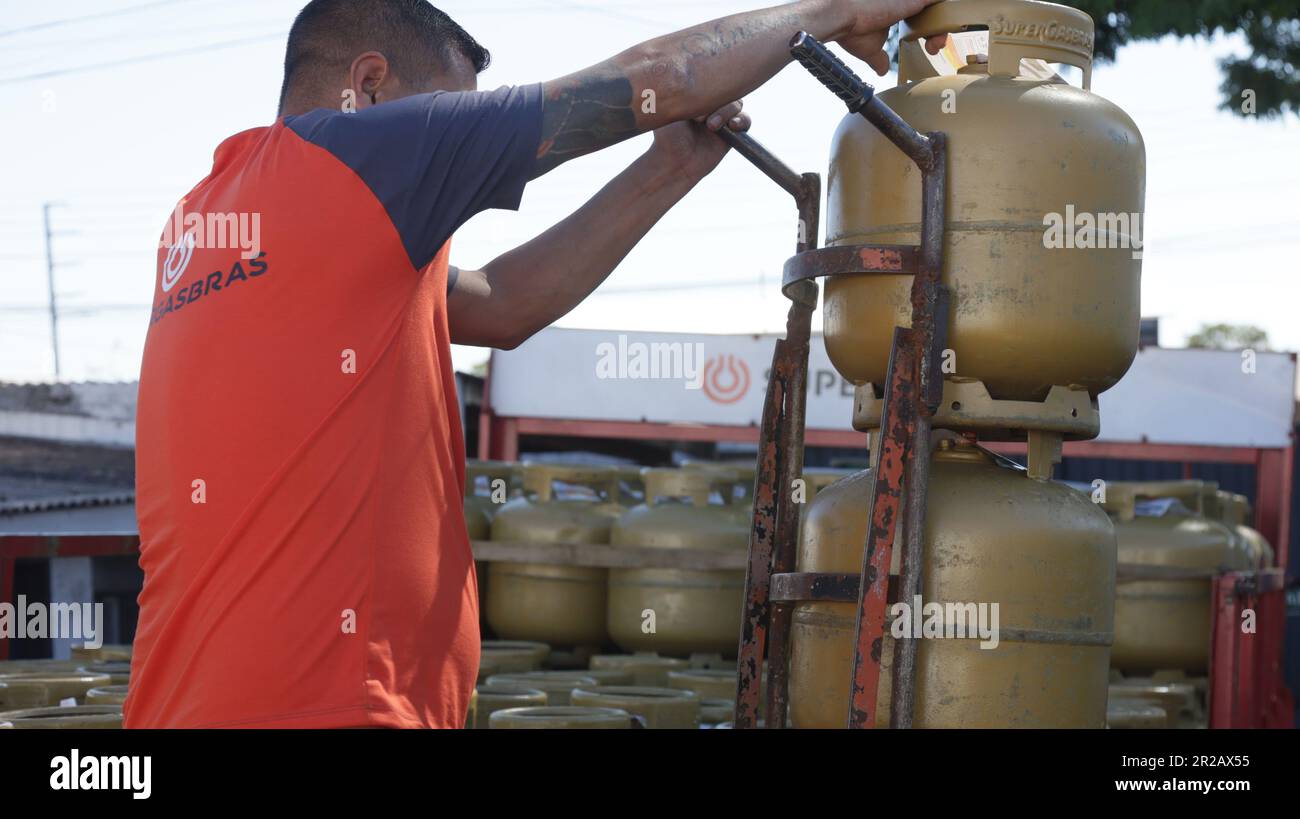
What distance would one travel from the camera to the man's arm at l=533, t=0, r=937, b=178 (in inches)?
84.4

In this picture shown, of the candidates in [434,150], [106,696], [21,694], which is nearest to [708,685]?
[106,696]

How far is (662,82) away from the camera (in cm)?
219

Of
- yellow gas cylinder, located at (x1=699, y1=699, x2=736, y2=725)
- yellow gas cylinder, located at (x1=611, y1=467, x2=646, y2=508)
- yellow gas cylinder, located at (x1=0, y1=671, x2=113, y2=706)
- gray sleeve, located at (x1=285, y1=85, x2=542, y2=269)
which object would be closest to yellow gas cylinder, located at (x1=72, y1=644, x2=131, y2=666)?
yellow gas cylinder, located at (x1=0, y1=671, x2=113, y2=706)

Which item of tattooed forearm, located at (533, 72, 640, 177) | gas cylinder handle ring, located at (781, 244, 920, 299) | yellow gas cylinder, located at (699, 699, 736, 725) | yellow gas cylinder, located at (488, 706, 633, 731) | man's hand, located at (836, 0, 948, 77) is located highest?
man's hand, located at (836, 0, 948, 77)

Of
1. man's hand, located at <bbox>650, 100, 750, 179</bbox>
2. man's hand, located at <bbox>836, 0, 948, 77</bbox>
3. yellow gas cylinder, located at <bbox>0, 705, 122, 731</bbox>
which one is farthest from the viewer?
yellow gas cylinder, located at <bbox>0, 705, 122, 731</bbox>

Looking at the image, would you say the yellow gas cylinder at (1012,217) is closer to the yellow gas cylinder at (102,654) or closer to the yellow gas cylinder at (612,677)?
the yellow gas cylinder at (612,677)

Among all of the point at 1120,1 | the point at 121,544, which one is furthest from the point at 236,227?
the point at 1120,1

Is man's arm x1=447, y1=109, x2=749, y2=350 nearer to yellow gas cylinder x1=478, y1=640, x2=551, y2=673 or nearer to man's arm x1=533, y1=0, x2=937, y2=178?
man's arm x1=533, y1=0, x2=937, y2=178

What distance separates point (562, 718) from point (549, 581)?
9.62ft

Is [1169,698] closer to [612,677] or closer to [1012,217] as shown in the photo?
[612,677]

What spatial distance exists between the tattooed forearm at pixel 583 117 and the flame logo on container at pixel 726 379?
752 centimetres

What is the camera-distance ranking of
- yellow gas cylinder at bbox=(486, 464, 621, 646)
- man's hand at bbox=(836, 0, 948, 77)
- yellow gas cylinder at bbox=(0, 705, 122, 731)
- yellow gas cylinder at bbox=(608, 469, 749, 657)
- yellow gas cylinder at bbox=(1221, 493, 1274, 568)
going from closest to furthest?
man's hand at bbox=(836, 0, 948, 77) < yellow gas cylinder at bbox=(0, 705, 122, 731) < yellow gas cylinder at bbox=(608, 469, 749, 657) < yellow gas cylinder at bbox=(486, 464, 621, 646) < yellow gas cylinder at bbox=(1221, 493, 1274, 568)

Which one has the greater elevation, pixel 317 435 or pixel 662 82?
pixel 662 82

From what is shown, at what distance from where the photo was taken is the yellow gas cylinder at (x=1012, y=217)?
2.69 m
